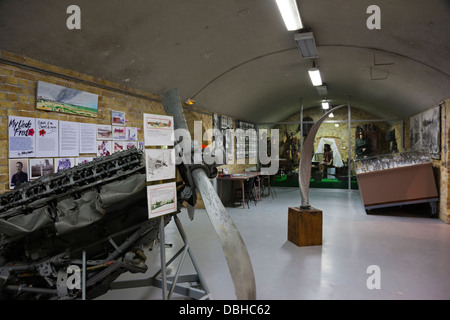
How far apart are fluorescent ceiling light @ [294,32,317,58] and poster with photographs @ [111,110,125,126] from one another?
10.6 feet

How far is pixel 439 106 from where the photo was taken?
625 cm

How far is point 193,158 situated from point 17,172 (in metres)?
2.23

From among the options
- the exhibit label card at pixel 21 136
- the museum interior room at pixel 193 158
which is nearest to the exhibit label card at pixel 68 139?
the museum interior room at pixel 193 158

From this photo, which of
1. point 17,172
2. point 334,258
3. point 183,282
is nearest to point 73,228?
point 183,282

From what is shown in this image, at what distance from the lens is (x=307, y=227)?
4738 mm

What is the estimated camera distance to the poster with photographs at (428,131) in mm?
6367

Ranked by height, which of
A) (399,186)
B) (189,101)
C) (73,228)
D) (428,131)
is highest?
(189,101)

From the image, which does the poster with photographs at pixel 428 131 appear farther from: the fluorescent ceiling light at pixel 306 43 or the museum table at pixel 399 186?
the fluorescent ceiling light at pixel 306 43

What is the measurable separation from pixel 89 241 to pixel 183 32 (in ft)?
10.8

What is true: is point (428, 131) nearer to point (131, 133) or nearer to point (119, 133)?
point (131, 133)

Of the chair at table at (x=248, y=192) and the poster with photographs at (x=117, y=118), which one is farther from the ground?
the poster with photographs at (x=117, y=118)

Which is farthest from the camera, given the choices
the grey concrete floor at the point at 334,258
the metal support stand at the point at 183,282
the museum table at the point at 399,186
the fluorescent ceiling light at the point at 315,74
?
the fluorescent ceiling light at the point at 315,74

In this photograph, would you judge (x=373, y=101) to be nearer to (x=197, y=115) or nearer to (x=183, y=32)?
(x=197, y=115)

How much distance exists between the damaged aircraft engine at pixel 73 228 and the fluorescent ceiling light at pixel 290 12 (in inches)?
112
